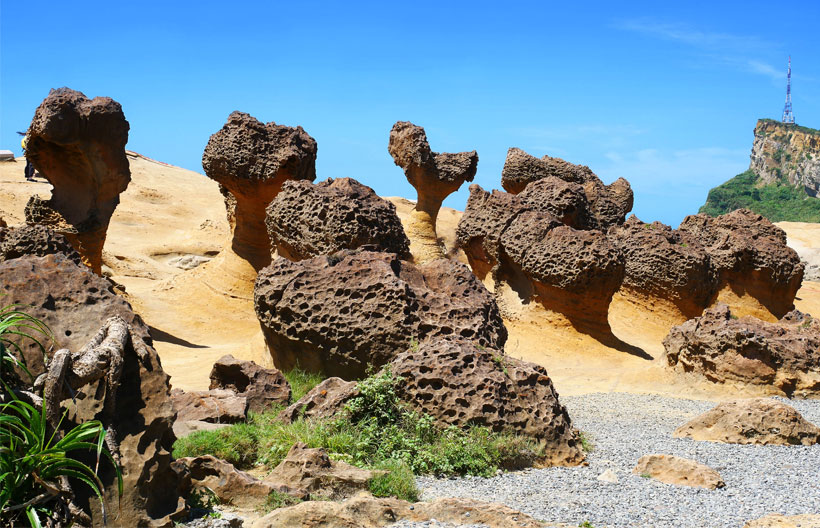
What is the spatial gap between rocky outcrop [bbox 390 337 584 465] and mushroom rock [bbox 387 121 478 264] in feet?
39.6

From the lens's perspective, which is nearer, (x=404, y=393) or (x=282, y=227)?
(x=404, y=393)

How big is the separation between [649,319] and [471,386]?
30.0 ft

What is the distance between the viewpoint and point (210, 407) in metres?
6.09

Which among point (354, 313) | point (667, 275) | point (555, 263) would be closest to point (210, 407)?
point (354, 313)

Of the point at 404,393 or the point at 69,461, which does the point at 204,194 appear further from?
the point at 69,461

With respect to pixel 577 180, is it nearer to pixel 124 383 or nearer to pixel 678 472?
pixel 678 472

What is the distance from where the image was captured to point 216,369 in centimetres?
726

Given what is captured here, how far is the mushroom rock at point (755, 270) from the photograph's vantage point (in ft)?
50.1

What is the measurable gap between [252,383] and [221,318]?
673cm

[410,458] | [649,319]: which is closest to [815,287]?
[649,319]

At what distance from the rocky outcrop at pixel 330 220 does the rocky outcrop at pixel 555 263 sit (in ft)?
6.93

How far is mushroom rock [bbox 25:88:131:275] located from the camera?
454 inches

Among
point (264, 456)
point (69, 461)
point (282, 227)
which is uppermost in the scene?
point (282, 227)

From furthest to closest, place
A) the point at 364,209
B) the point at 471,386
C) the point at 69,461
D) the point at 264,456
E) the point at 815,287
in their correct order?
1. the point at 815,287
2. the point at 364,209
3. the point at 471,386
4. the point at 264,456
5. the point at 69,461
